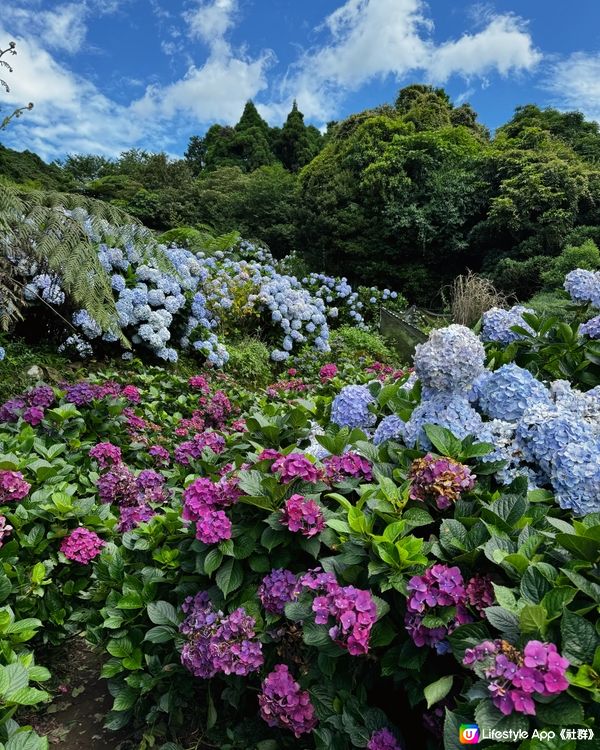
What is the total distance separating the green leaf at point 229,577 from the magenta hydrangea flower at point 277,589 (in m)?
0.07

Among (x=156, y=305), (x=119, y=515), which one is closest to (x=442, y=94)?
(x=156, y=305)

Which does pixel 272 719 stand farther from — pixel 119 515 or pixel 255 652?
pixel 119 515

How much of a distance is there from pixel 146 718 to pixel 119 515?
969mm

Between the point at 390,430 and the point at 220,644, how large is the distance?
34.6 inches

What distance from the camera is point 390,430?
6.32 ft

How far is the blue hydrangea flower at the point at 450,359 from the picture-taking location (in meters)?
1.71

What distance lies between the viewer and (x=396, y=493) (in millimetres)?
1507

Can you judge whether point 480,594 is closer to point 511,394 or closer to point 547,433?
point 547,433

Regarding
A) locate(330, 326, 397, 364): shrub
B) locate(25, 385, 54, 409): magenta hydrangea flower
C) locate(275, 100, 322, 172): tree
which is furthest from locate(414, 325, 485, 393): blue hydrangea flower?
locate(275, 100, 322, 172): tree

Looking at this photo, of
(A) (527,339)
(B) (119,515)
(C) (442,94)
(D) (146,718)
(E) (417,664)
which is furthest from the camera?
(C) (442,94)

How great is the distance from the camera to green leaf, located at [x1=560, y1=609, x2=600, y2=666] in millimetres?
1060

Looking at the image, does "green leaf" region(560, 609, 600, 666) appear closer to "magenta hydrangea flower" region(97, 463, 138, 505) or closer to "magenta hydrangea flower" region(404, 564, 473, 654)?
"magenta hydrangea flower" region(404, 564, 473, 654)

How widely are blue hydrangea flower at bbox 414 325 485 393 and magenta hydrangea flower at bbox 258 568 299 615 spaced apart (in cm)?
76

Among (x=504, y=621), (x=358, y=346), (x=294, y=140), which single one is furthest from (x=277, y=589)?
(x=294, y=140)
